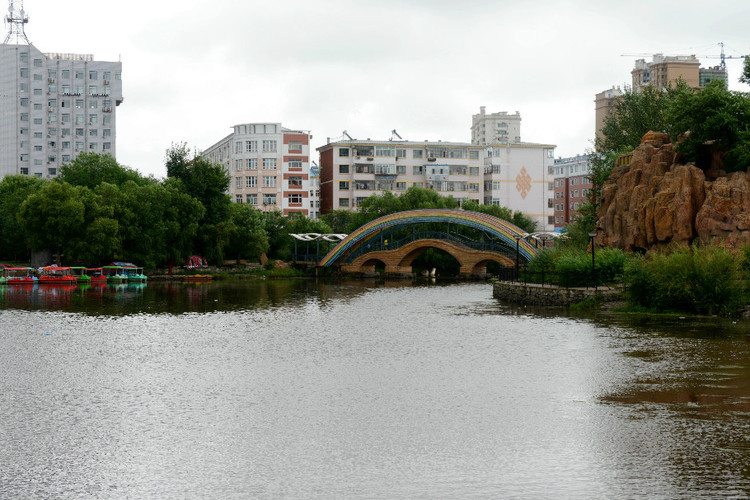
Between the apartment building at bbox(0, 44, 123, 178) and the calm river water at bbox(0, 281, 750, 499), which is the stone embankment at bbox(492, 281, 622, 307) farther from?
the apartment building at bbox(0, 44, 123, 178)

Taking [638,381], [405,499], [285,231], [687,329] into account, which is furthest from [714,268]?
[285,231]

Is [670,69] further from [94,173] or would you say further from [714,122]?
[714,122]

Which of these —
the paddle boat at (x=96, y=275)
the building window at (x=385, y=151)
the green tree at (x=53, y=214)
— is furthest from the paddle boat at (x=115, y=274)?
Answer: the building window at (x=385, y=151)

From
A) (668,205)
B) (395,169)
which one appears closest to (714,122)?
(668,205)

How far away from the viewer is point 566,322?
35.8 metres

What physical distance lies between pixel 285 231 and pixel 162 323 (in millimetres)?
56169

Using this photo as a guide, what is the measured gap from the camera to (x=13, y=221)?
260ft

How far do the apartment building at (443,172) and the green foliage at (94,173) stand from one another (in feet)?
107

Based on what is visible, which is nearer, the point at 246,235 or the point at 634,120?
the point at 634,120

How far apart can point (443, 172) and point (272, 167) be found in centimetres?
2276

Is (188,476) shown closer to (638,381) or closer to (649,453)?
(649,453)

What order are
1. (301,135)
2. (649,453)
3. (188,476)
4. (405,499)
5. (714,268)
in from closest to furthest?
(405,499), (188,476), (649,453), (714,268), (301,135)

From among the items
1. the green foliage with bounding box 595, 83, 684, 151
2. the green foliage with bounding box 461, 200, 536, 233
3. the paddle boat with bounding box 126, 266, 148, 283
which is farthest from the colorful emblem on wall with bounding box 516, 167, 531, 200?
the paddle boat with bounding box 126, 266, 148, 283

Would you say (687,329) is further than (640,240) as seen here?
No
